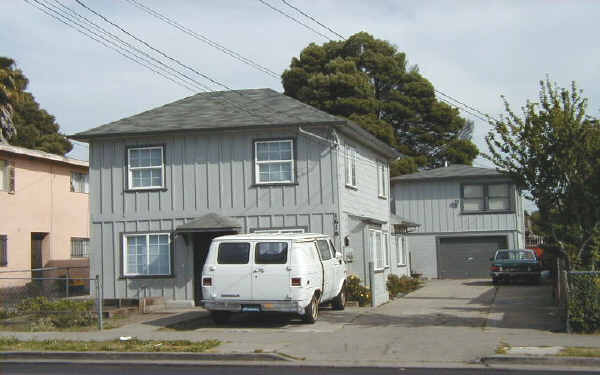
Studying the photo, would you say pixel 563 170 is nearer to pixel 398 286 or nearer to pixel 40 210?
pixel 398 286

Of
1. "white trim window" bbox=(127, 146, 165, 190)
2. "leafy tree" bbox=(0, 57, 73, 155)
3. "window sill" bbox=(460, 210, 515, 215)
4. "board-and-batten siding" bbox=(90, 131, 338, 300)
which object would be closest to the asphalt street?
"board-and-batten siding" bbox=(90, 131, 338, 300)

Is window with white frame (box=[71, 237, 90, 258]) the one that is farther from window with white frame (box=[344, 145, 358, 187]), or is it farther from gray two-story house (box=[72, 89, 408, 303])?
window with white frame (box=[344, 145, 358, 187])

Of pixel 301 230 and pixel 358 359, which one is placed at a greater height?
pixel 301 230

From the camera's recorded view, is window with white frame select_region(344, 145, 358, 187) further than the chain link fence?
Result: Yes

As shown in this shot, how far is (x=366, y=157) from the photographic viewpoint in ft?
87.0

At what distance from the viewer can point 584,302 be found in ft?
46.4

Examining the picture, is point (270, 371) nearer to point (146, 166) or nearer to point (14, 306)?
point (14, 306)

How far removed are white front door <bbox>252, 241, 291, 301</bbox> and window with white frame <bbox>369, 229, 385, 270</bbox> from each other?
7.71 m

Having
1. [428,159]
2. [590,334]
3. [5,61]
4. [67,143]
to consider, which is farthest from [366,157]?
[67,143]

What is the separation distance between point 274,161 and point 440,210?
16367 millimetres

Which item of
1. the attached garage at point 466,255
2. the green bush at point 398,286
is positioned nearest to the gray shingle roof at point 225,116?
the green bush at point 398,286

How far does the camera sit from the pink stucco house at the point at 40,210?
2847 cm

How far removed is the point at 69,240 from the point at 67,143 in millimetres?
19473

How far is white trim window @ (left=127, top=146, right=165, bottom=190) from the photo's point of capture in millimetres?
22984
